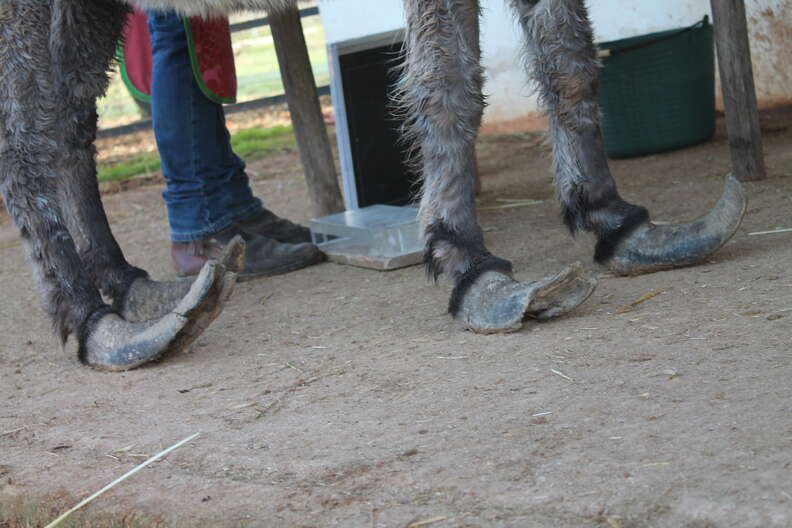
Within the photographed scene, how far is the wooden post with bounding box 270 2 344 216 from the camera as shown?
402 centimetres

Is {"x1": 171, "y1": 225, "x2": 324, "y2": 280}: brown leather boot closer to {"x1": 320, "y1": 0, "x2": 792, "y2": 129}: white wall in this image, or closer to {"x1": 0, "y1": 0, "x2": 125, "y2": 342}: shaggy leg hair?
{"x1": 0, "y1": 0, "x2": 125, "y2": 342}: shaggy leg hair

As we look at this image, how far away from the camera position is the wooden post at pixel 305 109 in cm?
402

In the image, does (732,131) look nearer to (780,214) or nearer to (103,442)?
(780,214)

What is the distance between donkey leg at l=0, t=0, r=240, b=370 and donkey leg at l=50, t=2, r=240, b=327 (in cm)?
7

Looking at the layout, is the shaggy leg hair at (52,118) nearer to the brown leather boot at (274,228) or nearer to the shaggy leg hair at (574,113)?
A: the brown leather boot at (274,228)

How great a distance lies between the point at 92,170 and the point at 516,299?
1339mm

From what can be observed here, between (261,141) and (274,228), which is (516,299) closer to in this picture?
(274,228)

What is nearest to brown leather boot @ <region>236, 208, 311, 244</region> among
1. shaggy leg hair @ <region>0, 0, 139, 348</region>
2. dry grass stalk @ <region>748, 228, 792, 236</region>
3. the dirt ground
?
the dirt ground

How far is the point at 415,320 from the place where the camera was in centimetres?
276

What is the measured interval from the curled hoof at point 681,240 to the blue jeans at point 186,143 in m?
1.53

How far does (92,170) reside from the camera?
117 inches

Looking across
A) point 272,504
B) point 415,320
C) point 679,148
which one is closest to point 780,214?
point 415,320

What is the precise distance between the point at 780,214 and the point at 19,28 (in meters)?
2.36

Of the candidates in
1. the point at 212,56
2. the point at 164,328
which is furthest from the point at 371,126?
the point at 164,328
